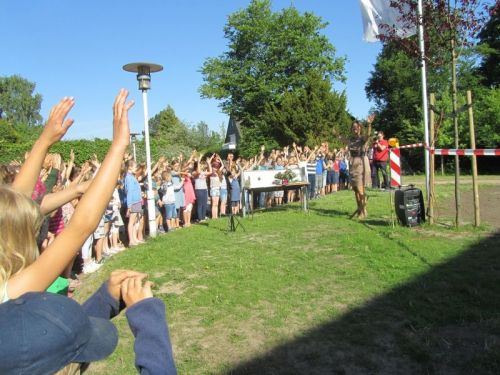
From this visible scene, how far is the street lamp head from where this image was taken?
9.92 meters

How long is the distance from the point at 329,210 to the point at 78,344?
39.7 feet

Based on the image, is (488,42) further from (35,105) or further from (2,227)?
(35,105)

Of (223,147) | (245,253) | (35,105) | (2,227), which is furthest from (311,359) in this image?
(35,105)

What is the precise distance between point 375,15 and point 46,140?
10.0 metres

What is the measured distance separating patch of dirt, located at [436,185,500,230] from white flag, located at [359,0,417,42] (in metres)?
4.46

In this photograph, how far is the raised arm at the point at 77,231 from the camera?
1528 mm

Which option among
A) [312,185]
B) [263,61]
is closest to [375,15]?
→ [312,185]

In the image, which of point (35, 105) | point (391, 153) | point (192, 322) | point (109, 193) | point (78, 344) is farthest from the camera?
point (35, 105)

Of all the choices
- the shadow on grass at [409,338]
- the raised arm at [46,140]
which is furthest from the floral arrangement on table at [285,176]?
the raised arm at [46,140]

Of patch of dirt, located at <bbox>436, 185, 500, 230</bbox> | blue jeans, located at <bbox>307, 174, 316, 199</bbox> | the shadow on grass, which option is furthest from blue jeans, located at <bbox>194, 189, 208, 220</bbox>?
the shadow on grass

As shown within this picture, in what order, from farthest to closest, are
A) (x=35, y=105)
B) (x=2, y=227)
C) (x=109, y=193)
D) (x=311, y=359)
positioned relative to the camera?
(x=35, y=105) < (x=311, y=359) < (x=109, y=193) < (x=2, y=227)

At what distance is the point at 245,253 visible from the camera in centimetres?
790

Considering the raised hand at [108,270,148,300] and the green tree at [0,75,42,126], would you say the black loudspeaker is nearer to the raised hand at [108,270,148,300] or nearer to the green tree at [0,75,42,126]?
the raised hand at [108,270,148,300]

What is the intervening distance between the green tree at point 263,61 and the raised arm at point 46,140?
43.4 m
